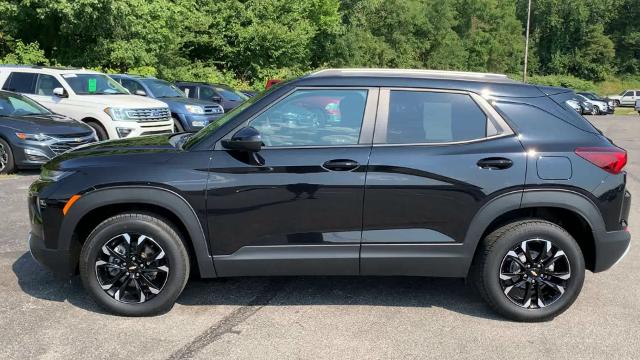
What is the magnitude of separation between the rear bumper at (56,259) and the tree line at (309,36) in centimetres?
1705

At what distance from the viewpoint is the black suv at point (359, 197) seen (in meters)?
3.70

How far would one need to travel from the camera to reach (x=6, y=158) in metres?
8.99

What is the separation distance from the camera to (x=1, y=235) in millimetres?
5758

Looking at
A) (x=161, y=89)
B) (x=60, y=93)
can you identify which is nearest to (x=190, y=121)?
(x=161, y=89)

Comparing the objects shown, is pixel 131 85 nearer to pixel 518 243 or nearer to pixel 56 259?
pixel 56 259

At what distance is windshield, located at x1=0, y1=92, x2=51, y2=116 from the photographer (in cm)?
954

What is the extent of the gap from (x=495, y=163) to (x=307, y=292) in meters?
1.77

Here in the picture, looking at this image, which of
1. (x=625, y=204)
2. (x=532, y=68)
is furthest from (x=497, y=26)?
(x=625, y=204)

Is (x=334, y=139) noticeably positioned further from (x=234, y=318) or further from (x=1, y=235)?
(x=1, y=235)

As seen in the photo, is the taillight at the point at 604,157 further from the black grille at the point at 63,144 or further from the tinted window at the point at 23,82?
the tinted window at the point at 23,82

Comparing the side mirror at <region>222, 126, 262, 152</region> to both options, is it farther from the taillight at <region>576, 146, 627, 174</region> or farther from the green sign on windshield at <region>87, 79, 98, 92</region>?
the green sign on windshield at <region>87, 79, 98, 92</region>

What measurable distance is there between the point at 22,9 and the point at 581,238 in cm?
2178

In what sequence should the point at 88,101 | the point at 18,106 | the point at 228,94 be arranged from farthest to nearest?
the point at 228,94 → the point at 88,101 → the point at 18,106

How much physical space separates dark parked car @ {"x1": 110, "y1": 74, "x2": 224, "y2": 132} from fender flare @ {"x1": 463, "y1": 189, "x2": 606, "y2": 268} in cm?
998
